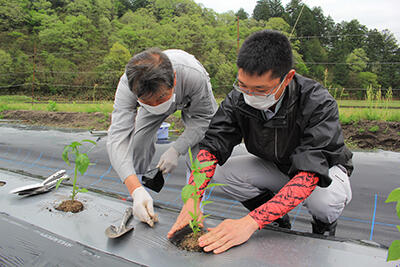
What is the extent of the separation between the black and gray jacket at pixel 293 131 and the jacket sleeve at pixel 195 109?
0.37 m

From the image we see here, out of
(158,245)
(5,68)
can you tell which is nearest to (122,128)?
(158,245)

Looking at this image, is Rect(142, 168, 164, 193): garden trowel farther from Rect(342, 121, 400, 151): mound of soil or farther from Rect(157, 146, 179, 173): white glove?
Rect(342, 121, 400, 151): mound of soil

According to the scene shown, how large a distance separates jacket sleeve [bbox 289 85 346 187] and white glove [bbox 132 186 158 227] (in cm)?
69

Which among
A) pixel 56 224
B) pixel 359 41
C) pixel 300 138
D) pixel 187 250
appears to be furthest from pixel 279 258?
pixel 359 41

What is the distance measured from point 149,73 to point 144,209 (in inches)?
26.3

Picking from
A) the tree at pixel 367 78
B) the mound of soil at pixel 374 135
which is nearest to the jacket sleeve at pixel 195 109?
the mound of soil at pixel 374 135

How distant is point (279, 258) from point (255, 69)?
2.46ft

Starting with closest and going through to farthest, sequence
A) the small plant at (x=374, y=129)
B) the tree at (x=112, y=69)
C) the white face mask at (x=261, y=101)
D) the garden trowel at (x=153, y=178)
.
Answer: the white face mask at (x=261, y=101), the garden trowel at (x=153, y=178), the small plant at (x=374, y=129), the tree at (x=112, y=69)

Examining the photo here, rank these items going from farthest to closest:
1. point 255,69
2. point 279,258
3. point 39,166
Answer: point 39,166
point 255,69
point 279,258

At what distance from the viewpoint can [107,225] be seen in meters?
1.27

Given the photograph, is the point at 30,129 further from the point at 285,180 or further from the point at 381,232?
the point at 381,232

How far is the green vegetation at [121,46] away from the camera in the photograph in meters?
19.5

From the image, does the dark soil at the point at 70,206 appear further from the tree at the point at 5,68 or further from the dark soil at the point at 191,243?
the tree at the point at 5,68

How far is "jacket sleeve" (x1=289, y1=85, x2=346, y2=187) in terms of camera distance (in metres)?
1.11
